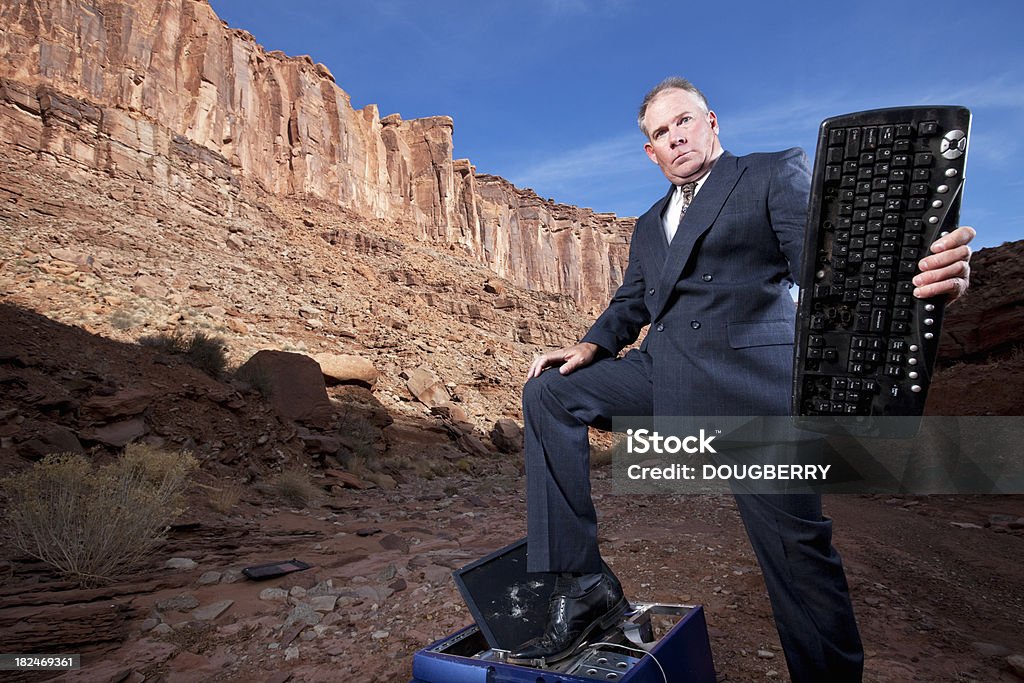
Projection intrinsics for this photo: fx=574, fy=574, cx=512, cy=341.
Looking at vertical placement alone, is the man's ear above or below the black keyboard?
above

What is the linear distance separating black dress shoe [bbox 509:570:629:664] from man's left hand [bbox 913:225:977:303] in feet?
3.81

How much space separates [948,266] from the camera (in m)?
1.33

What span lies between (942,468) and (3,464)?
10.3 metres

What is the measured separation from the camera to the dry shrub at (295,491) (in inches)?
290

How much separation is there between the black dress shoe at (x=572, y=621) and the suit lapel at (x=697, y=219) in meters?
0.89

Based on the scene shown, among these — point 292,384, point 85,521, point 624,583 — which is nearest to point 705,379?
point 624,583

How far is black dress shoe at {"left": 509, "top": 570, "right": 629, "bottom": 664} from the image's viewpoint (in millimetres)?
1540

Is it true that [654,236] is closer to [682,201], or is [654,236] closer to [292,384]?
[682,201]

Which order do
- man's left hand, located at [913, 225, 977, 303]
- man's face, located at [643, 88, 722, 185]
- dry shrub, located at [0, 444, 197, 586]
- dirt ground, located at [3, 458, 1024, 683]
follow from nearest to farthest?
man's left hand, located at [913, 225, 977, 303] < man's face, located at [643, 88, 722, 185] < dirt ground, located at [3, 458, 1024, 683] < dry shrub, located at [0, 444, 197, 586]

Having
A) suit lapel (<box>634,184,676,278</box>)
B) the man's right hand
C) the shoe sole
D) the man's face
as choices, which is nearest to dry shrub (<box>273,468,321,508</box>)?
the man's right hand

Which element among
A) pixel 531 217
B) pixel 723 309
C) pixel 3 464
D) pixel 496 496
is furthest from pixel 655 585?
pixel 531 217

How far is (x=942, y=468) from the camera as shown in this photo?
644 centimetres

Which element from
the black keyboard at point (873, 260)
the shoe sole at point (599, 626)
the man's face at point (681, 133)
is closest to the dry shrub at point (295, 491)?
the shoe sole at point (599, 626)

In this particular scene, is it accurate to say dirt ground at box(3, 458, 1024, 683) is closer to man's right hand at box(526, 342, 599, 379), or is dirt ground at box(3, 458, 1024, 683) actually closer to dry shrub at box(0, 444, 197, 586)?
dry shrub at box(0, 444, 197, 586)
